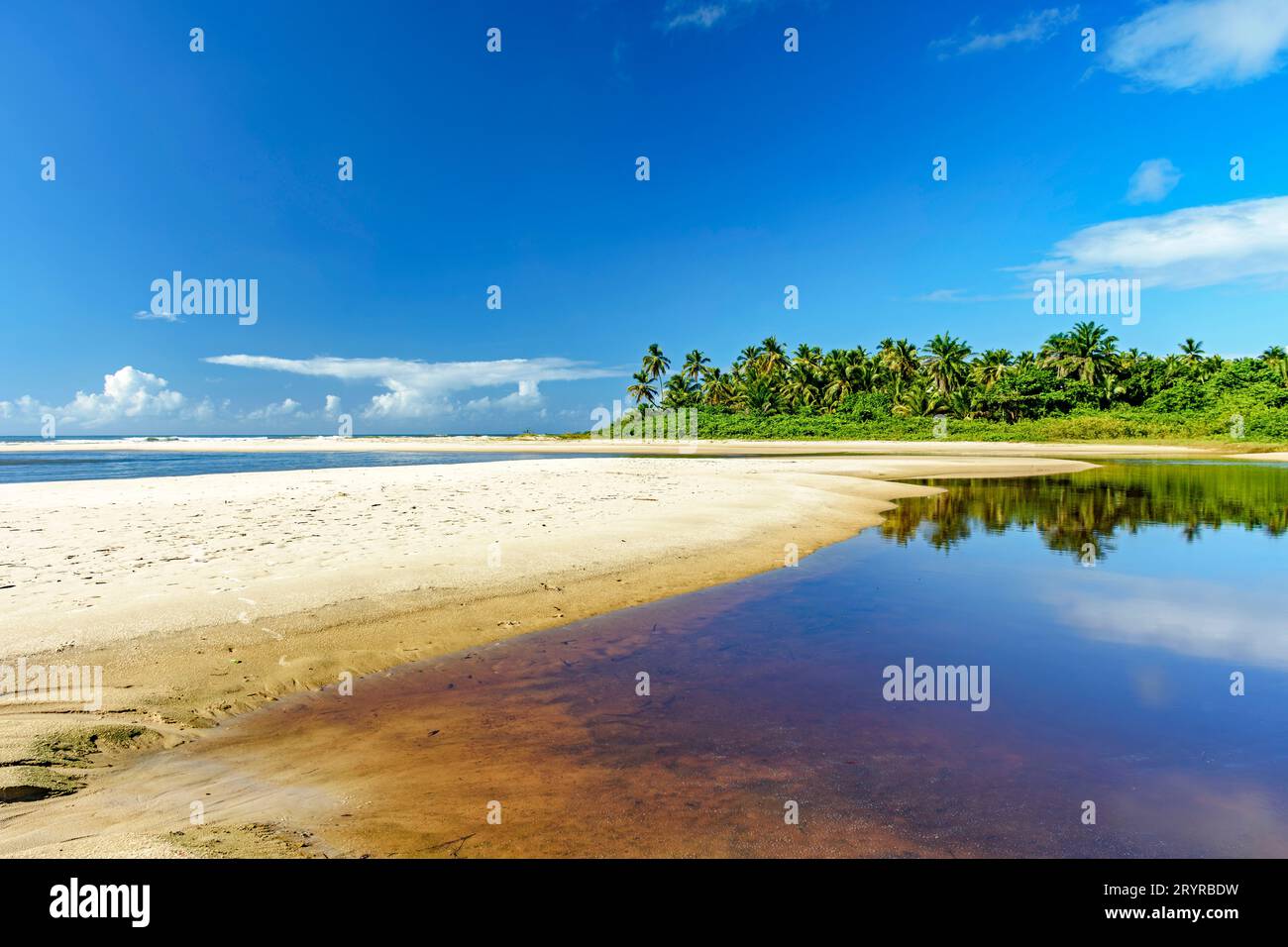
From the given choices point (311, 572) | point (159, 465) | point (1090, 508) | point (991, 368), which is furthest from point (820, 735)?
point (991, 368)

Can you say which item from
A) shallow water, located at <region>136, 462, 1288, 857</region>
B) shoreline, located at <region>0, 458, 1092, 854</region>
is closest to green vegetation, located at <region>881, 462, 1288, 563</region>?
shoreline, located at <region>0, 458, 1092, 854</region>

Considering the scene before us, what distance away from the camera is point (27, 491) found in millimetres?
26141

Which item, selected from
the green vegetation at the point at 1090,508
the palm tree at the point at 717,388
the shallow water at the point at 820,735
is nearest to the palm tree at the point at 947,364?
the palm tree at the point at 717,388

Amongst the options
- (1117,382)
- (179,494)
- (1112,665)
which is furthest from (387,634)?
(1117,382)

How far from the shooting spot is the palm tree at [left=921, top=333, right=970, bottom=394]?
97750mm

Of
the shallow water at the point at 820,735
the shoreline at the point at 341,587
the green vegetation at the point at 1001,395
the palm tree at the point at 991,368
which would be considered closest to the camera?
the shallow water at the point at 820,735

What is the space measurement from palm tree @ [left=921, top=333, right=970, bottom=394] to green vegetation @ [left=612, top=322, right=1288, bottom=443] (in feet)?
0.52

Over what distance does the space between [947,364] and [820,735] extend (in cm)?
10304

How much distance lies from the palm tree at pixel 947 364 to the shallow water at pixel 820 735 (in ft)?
304

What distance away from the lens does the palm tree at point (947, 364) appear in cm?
9775

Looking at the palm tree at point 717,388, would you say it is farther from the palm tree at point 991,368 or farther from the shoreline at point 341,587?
the shoreline at point 341,587

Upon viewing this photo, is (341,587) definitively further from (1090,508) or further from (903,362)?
(903,362)

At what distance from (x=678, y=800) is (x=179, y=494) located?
84.6 ft
